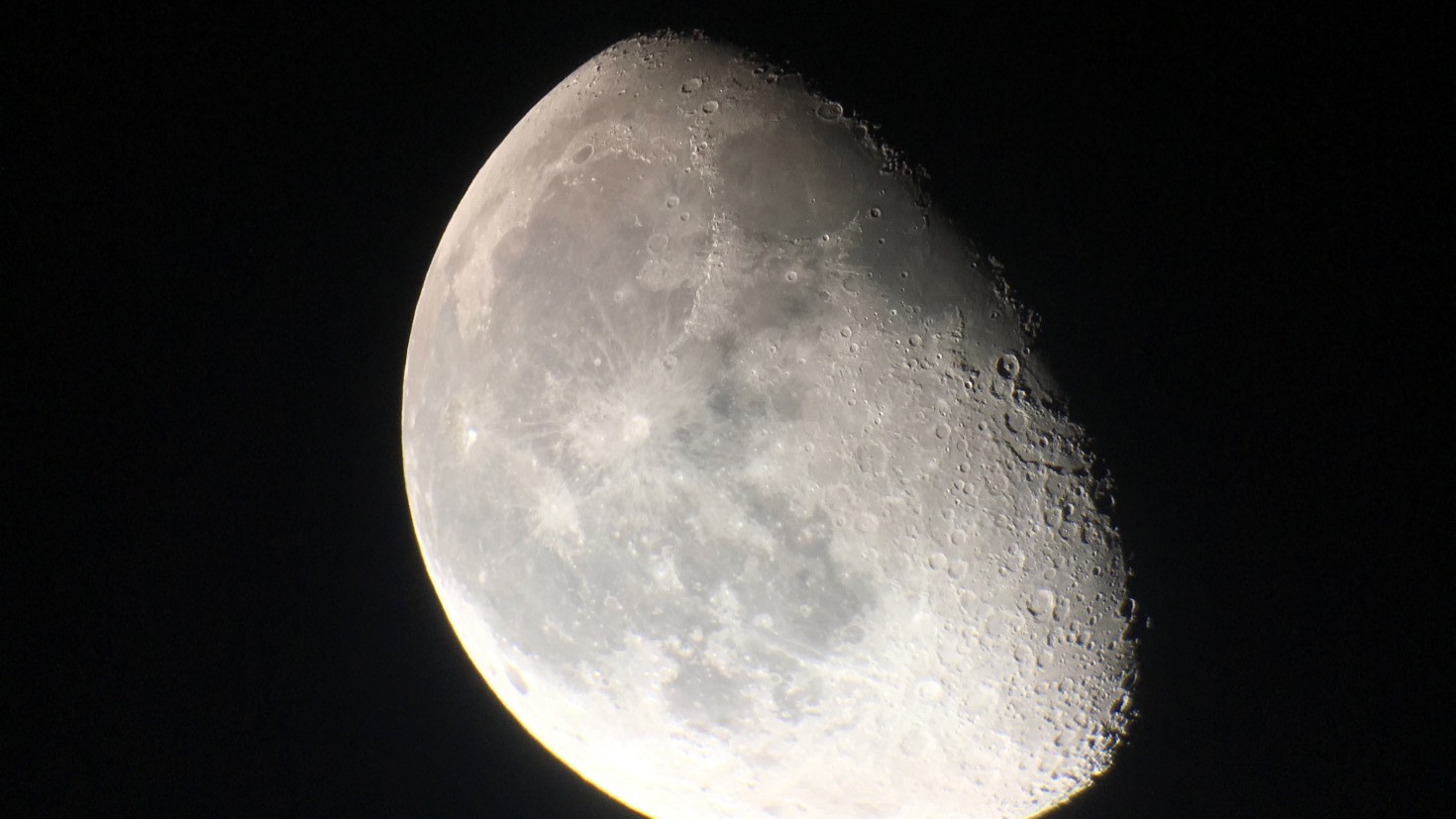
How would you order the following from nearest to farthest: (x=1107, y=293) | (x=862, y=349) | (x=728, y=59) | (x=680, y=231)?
(x=1107, y=293) < (x=862, y=349) < (x=680, y=231) < (x=728, y=59)

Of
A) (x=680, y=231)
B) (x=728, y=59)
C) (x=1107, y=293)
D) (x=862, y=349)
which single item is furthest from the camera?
(x=728, y=59)

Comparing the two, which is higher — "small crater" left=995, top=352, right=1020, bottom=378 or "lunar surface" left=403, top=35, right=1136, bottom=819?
"small crater" left=995, top=352, right=1020, bottom=378

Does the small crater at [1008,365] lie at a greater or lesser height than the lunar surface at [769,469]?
greater

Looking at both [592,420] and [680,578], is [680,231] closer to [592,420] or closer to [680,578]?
[592,420]

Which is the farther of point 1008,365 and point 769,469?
point 769,469

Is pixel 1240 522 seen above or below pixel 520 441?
above

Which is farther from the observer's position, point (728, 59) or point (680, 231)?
point (728, 59)

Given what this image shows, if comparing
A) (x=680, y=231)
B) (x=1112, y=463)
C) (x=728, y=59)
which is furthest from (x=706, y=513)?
(x=728, y=59)

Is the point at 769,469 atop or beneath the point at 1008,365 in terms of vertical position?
beneath
